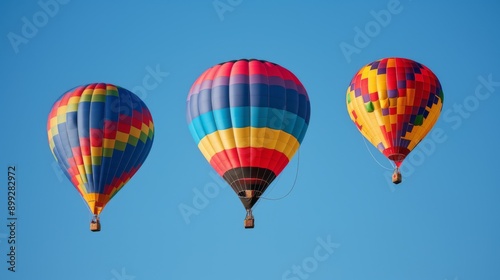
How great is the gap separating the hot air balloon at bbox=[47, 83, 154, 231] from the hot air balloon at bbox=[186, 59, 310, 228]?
1.93 meters

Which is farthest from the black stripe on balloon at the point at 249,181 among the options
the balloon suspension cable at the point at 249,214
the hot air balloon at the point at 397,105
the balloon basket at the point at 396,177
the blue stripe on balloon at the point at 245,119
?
the hot air balloon at the point at 397,105

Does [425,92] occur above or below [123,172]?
above

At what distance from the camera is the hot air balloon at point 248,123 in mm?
32344

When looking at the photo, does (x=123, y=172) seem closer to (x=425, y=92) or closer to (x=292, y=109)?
(x=292, y=109)

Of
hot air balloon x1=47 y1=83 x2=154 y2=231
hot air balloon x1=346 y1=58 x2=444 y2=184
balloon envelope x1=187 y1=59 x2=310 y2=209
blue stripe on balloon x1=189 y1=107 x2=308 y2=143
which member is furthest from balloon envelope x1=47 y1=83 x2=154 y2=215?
hot air balloon x1=346 y1=58 x2=444 y2=184

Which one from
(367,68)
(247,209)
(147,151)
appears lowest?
(247,209)

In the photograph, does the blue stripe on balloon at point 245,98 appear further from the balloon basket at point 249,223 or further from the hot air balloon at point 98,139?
the balloon basket at point 249,223

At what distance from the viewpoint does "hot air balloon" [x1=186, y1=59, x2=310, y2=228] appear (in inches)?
1273

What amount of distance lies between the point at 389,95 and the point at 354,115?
5.03 feet

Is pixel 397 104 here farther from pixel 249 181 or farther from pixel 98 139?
pixel 98 139

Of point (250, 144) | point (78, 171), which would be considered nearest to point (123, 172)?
point (78, 171)

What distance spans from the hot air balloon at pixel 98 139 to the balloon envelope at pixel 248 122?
75.5 inches

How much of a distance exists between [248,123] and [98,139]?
4.42 meters

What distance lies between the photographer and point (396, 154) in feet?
116
